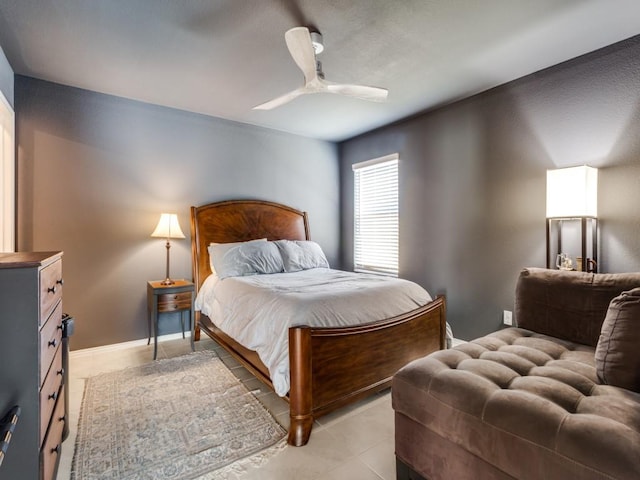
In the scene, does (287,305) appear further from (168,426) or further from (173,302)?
(173,302)

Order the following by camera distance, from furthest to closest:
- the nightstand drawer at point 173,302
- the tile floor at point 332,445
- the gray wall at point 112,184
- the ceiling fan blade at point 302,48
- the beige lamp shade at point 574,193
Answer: the nightstand drawer at point 173,302
the gray wall at point 112,184
the beige lamp shade at point 574,193
the ceiling fan blade at point 302,48
the tile floor at point 332,445

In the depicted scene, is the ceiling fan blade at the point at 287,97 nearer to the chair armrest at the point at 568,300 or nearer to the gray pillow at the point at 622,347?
the chair armrest at the point at 568,300


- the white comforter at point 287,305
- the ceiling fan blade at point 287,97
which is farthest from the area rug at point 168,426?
the ceiling fan blade at point 287,97

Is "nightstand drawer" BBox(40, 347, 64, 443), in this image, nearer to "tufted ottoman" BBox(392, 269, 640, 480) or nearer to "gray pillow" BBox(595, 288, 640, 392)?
"tufted ottoman" BBox(392, 269, 640, 480)

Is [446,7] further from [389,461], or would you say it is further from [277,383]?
[389,461]

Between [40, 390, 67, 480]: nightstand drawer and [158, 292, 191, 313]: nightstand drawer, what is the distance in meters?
1.38

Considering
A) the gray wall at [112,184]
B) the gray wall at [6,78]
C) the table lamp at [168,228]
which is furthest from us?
the table lamp at [168,228]

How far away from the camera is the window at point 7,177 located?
8.27ft

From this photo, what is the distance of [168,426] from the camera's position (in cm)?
197

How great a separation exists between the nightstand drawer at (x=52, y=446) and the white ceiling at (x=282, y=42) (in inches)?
90.2

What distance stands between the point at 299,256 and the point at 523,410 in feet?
9.35

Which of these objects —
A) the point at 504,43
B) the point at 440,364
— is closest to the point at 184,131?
the point at 504,43

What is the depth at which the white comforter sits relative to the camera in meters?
1.98

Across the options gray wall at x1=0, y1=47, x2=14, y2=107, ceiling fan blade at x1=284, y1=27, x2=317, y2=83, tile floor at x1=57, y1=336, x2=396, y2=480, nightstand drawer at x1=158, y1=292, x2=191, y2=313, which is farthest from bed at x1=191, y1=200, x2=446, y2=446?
gray wall at x1=0, y1=47, x2=14, y2=107
